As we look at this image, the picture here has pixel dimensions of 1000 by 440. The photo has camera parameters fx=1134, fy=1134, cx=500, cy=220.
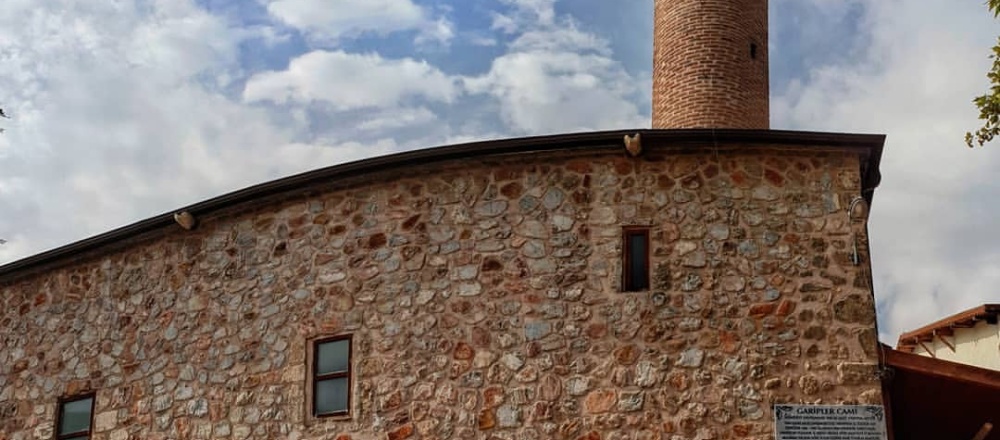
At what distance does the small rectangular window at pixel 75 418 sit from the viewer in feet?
47.8

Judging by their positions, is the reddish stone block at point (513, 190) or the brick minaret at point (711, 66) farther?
the brick minaret at point (711, 66)

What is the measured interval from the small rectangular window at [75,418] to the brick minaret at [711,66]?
10516 mm

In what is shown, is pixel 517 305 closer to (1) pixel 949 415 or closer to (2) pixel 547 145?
(2) pixel 547 145

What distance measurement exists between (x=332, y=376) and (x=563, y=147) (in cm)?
360

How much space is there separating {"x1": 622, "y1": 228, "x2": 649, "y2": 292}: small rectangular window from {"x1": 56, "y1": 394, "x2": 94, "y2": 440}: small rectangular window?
7.32 metres

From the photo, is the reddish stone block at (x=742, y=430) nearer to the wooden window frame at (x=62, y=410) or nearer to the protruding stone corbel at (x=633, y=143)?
the protruding stone corbel at (x=633, y=143)

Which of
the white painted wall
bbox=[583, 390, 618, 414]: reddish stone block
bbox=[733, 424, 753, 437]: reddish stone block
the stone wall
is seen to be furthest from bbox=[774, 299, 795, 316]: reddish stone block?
the white painted wall

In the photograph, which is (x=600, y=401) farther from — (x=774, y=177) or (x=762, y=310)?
(x=774, y=177)

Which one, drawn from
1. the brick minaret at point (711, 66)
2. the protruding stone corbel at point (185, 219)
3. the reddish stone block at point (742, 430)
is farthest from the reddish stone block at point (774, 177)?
the brick minaret at point (711, 66)

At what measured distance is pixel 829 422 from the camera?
11.0 meters

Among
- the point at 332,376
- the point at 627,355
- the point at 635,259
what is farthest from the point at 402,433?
the point at 635,259

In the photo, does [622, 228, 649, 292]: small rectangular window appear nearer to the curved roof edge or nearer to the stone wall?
the stone wall

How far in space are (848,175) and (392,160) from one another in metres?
4.89

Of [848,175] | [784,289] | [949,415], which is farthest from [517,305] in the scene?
[949,415]
